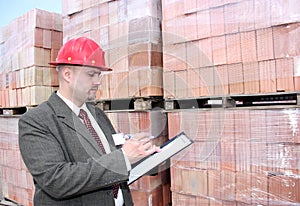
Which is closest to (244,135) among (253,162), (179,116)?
(253,162)

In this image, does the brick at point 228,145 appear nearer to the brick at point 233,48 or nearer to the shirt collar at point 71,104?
the brick at point 233,48

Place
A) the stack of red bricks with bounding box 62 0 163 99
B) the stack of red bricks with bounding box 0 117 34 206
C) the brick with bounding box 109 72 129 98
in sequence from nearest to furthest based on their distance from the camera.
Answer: the stack of red bricks with bounding box 62 0 163 99, the brick with bounding box 109 72 129 98, the stack of red bricks with bounding box 0 117 34 206

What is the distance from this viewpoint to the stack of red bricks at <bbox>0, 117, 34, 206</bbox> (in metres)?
4.14

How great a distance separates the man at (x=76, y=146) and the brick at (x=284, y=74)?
50.2 inches

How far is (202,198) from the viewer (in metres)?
2.71

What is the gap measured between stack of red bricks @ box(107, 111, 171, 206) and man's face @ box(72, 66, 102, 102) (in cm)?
122

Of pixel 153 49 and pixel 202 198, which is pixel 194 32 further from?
pixel 202 198

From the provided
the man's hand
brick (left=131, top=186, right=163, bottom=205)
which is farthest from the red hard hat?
brick (left=131, top=186, right=163, bottom=205)

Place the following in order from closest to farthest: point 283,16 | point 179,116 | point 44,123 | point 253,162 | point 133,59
A: point 44,123, point 283,16, point 253,162, point 179,116, point 133,59

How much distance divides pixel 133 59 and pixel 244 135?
53.3 inches

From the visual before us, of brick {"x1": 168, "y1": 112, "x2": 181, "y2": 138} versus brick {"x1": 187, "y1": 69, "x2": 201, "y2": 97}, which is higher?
brick {"x1": 187, "y1": 69, "x2": 201, "y2": 97}

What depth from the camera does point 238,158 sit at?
8.09 feet

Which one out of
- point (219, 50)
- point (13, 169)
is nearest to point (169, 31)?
point (219, 50)

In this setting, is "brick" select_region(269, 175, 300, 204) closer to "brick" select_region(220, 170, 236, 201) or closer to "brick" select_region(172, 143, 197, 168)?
"brick" select_region(220, 170, 236, 201)
